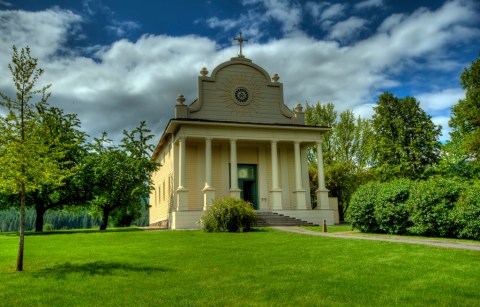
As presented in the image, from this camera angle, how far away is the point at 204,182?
27875mm

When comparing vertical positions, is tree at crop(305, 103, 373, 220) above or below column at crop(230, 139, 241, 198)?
above

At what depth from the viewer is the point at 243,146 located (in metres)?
29.6

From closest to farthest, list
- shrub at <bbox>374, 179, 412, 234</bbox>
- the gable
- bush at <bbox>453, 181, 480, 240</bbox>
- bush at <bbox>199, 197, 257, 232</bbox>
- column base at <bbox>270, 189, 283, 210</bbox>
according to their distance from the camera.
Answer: bush at <bbox>453, 181, 480, 240</bbox> < shrub at <bbox>374, 179, 412, 234</bbox> < bush at <bbox>199, 197, 257, 232</bbox> < column base at <bbox>270, 189, 283, 210</bbox> < the gable

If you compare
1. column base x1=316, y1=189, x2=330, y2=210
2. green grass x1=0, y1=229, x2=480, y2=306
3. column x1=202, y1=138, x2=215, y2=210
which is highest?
column x1=202, y1=138, x2=215, y2=210

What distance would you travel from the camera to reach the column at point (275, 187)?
2677cm

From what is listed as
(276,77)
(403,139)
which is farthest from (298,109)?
(403,139)

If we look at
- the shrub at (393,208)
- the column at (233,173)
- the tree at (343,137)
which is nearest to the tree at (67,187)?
the column at (233,173)

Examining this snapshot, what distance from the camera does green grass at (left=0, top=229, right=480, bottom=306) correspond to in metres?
6.32

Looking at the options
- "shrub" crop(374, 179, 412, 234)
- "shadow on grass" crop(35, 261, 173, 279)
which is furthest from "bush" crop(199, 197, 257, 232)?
"shadow on grass" crop(35, 261, 173, 279)

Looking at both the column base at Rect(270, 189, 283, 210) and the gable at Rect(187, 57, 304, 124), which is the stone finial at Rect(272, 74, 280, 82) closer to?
the gable at Rect(187, 57, 304, 124)

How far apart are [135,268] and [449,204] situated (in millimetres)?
11625

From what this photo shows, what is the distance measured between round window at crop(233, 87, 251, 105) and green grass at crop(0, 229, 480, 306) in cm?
1796

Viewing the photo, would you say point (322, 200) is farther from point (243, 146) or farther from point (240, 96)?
point (240, 96)

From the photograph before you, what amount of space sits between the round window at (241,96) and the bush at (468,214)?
17267 mm
